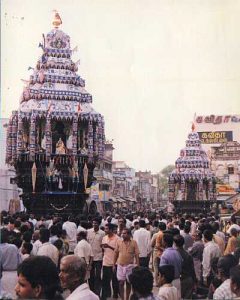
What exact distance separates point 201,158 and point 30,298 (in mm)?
34343

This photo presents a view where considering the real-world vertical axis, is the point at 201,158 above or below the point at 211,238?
above

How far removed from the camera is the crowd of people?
11.1ft

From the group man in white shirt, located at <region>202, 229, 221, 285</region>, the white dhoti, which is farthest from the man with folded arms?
the white dhoti

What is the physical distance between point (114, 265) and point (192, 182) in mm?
29256

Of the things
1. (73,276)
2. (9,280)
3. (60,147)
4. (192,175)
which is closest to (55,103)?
(60,147)

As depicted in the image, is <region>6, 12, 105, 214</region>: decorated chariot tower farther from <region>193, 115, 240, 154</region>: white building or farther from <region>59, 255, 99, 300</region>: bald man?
<region>193, 115, 240, 154</region>: white building

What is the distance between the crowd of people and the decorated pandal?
24.8 m

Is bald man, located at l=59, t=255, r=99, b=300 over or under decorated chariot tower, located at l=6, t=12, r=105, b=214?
under

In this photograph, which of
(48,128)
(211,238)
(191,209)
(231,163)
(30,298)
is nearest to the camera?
(30,298)

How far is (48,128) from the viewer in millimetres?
19875

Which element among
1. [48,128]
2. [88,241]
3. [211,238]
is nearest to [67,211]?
[48,128]

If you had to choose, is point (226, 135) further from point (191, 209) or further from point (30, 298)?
point (30, 298)

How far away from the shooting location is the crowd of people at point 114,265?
337cm

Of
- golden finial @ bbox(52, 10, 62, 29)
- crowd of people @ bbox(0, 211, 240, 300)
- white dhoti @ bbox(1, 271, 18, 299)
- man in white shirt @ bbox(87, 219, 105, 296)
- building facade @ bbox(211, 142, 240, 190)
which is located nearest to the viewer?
crowd of people @ bbox(0, 211, 240, 300)
